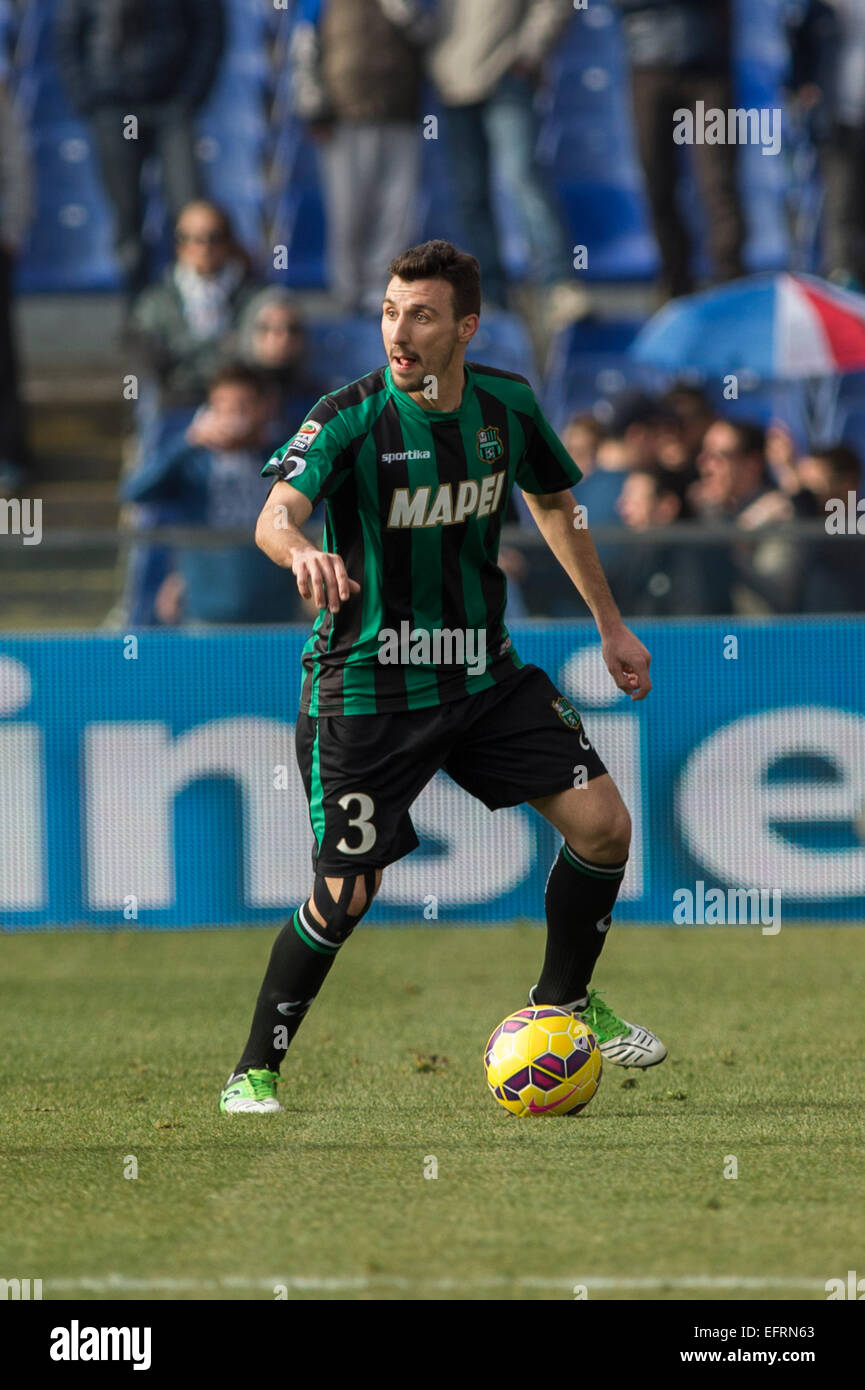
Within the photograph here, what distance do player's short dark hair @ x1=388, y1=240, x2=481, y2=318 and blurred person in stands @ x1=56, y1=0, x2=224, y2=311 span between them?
9498 mm

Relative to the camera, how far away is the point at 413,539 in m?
5.04

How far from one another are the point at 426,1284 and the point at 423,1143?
1.31 m

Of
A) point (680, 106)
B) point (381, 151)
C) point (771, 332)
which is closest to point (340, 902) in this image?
point (771, 332)

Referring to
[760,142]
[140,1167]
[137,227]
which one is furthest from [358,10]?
[140,1167]

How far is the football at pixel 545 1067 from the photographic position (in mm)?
4996

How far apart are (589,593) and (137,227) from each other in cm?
944

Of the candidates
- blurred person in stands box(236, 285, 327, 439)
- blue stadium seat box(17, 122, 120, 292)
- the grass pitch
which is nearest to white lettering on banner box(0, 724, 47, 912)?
the grass pitch

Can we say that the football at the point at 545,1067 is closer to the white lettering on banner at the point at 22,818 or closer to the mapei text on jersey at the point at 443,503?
the mapei text on jersey at the point at 443,503

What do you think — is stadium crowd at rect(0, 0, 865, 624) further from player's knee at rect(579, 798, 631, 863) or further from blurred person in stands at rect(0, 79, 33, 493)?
player's knee at rect(579, 798, 631, 863)

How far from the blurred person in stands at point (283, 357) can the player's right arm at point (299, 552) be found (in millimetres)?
6496

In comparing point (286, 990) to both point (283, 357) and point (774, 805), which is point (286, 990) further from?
point (283, 357)

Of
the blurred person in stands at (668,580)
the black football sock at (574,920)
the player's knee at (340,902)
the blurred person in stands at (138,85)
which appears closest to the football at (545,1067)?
the black football sock at (574,920)

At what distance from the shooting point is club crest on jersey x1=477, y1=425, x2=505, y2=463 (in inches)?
200
